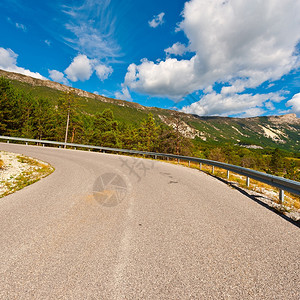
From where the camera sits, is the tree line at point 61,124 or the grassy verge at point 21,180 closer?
the grassy verge at point 21,180

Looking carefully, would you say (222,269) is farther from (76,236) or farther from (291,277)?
(76,236)

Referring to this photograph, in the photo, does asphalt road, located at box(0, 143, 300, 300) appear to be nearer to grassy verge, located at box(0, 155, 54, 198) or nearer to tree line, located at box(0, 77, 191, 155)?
grassy verge, located at box(0, 155, 54, 198)

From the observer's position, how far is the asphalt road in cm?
209

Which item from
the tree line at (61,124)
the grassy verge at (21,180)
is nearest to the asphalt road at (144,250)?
the grassy verge at (21,180)

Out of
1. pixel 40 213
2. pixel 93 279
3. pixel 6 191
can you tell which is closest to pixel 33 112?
pixel 6 191

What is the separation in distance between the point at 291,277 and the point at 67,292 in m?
3.00

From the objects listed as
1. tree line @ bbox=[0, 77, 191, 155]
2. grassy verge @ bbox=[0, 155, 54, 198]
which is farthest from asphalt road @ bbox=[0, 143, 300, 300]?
tree line @ bbox=[0, 77, 191, 155]

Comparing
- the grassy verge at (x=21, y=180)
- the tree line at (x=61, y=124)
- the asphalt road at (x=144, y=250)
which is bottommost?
the grassy verge at (x=21, y=180)

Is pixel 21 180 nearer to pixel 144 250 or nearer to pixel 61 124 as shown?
pixel 144 250

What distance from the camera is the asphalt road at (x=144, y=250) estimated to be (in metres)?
2.09

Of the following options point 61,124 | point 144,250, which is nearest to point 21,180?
point 144,250

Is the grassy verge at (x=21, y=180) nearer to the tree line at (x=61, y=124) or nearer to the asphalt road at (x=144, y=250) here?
the asphalt road at (x=144, y=250)

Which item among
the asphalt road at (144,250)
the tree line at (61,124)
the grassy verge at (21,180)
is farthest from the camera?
the tree line at (61,124)

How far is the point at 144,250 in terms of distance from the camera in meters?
2.88
